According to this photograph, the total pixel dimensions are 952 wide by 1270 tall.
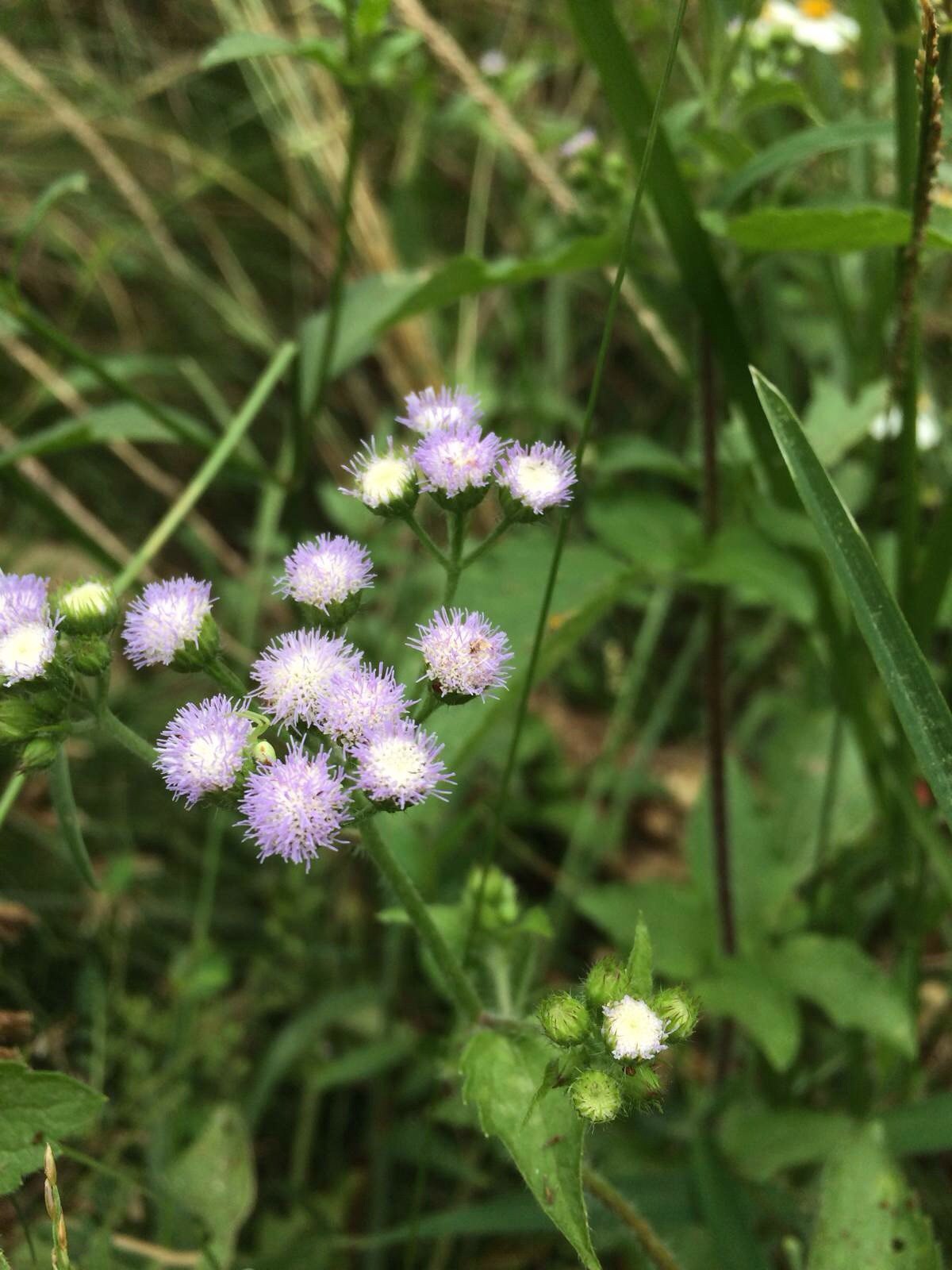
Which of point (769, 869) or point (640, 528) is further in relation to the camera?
point (769, 869)

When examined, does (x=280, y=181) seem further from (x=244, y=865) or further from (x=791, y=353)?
(x=244, y=865)

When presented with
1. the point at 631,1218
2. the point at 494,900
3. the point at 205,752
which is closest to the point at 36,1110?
the point at 205,752

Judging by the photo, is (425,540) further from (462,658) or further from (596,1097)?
(596,1097)

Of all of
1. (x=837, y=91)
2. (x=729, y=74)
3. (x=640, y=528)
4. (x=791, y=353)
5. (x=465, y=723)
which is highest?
(x=791, y=353)

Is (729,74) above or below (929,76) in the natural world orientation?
above

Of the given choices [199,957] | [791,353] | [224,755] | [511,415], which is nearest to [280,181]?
[511,415]

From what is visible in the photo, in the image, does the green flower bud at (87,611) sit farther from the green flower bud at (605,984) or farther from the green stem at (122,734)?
the green flower bud at (605,984)

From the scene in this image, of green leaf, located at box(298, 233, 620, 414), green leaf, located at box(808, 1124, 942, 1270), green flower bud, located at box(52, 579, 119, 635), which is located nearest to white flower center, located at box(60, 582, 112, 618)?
green flower bud, located at box(52, 579, 119, 635)
